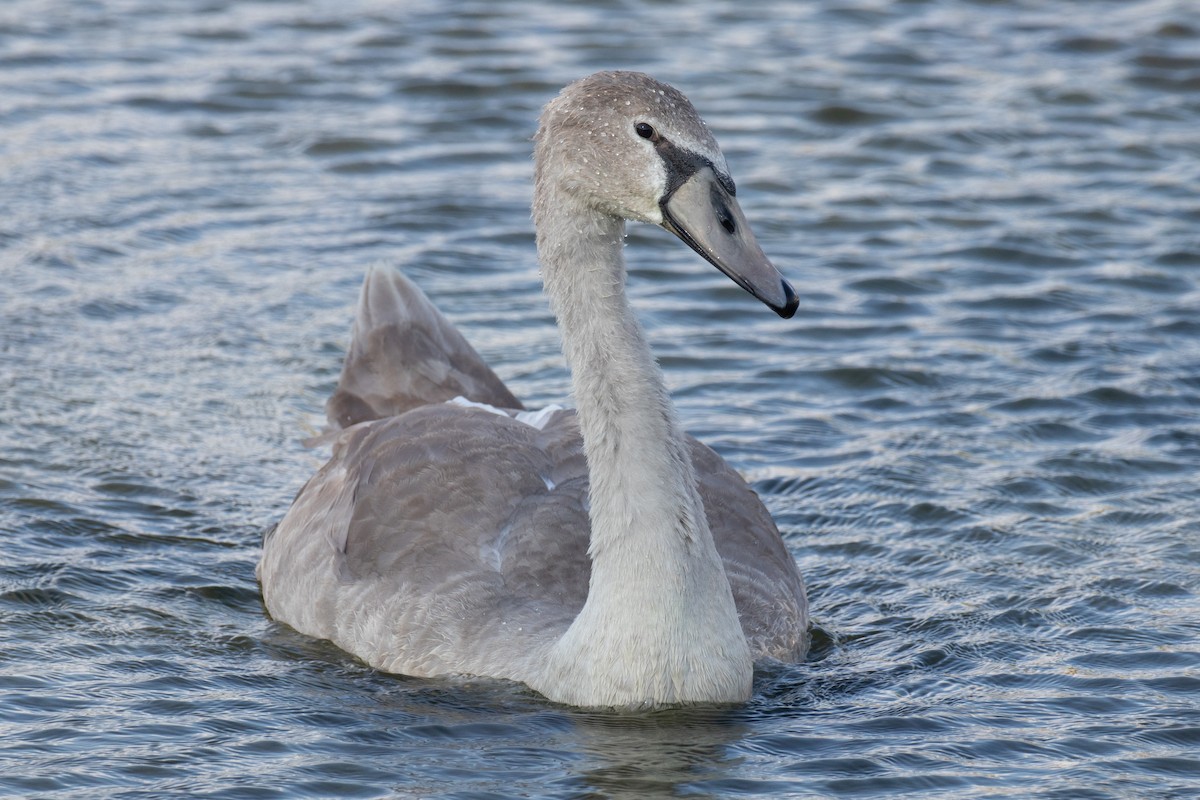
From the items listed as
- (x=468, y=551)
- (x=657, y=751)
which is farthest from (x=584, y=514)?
(x=657, y=751)

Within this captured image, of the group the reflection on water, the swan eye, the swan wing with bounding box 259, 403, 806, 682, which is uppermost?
the swan eye

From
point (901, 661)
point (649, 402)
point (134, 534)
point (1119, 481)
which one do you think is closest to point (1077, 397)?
point (1119, 481)

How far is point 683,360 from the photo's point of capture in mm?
12125

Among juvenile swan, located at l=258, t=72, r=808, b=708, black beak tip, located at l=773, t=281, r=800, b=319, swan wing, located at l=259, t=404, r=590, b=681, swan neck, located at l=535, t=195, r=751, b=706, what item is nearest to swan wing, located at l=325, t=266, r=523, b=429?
juvenile swan, located at l=258, t=72, r=808, b=708

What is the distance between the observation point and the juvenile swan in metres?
7.55

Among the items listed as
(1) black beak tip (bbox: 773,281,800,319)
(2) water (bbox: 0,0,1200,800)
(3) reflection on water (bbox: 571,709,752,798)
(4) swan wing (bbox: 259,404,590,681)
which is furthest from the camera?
(4) swan wing (bbox: 259,404,590,681)

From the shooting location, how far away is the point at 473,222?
14203 mm

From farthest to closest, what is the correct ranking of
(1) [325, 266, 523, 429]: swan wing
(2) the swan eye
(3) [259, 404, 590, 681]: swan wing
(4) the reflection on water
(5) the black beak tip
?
(1) [325, 266, 523, 429]: swan wing, (3) [259, 404, 590, 681]: swan wing, (2) the swan eye, (4) the reflection on water, (5) the black beak tip

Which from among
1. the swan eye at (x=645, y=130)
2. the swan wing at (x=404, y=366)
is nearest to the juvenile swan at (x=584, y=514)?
the swan eye at (x=645, y=130)

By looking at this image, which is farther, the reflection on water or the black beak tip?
the reflection on water

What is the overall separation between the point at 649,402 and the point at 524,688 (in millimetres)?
1275

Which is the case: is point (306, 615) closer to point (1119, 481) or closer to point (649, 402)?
point (649, 402)

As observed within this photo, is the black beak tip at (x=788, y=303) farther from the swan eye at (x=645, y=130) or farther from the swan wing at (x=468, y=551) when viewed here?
the swan wing at (x=468, y=551)

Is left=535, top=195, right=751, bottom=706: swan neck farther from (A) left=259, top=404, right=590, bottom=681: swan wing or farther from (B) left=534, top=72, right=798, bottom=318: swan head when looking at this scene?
(A) left=259, top=404, right=590, bottom=681: swan wing
